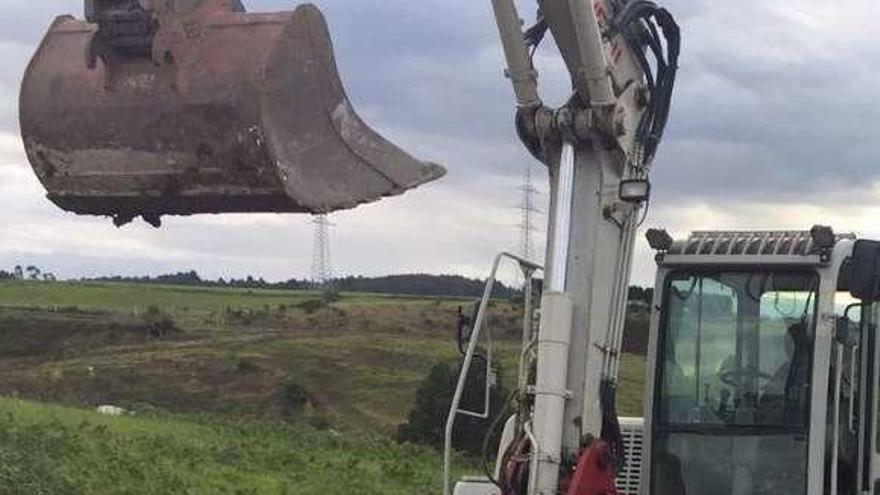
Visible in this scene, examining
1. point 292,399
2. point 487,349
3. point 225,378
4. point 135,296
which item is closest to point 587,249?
point 487,349

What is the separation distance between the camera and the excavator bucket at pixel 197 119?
20.0ft

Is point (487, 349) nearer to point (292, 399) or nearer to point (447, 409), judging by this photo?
point (447, 409)

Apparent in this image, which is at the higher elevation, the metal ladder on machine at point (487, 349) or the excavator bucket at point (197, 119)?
→ the excavator bucket at point (197, 119)

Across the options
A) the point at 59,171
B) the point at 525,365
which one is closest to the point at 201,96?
the point at 59,171

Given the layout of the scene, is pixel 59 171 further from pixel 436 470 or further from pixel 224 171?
pixel 436 470

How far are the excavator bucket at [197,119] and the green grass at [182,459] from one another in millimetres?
11843

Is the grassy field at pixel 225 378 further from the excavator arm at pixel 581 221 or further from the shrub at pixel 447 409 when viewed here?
the excavator arm at pixel 581 221

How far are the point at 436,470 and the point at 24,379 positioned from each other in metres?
41.3

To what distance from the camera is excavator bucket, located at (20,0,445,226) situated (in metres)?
6.10

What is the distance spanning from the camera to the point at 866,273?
24.5 ft

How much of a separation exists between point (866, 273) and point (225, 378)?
59.2 meters

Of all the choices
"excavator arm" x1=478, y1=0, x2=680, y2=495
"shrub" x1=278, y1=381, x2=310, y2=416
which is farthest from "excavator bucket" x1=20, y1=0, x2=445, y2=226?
"shrub" x1=278, y1=381, x2=310, y2=416

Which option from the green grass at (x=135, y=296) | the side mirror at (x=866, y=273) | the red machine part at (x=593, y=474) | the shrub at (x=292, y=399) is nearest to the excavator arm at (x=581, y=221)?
the red machine part at (x=593, y=474)

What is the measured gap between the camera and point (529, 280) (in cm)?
809
